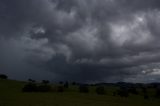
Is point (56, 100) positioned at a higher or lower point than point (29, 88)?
lower

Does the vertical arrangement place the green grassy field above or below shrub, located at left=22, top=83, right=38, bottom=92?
below

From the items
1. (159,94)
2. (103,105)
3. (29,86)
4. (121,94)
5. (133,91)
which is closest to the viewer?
(103,105)

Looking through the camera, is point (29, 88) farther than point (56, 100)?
Yes

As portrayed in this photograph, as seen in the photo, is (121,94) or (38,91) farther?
(121,94)

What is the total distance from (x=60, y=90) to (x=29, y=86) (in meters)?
18.2

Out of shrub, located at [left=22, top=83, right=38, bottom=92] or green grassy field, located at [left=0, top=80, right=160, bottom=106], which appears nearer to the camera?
green grassy field, located at [left=0, top=80, right=160, bottom=106]

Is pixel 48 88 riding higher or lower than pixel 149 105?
higher

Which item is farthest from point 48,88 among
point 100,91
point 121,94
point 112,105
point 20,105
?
point 20,105

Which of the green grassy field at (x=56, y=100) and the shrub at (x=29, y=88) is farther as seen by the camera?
the shrub at (x=29, y=88)

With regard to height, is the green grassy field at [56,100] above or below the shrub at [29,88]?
below

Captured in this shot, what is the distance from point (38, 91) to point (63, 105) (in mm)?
57323

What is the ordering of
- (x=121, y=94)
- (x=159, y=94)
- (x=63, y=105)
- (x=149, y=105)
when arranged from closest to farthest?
(x=63, y=105), (x=149, y=105), (x=121, y=94), (x=159, y=94)

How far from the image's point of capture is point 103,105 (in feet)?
306

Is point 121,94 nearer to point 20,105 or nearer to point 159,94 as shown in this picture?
point 159,94
